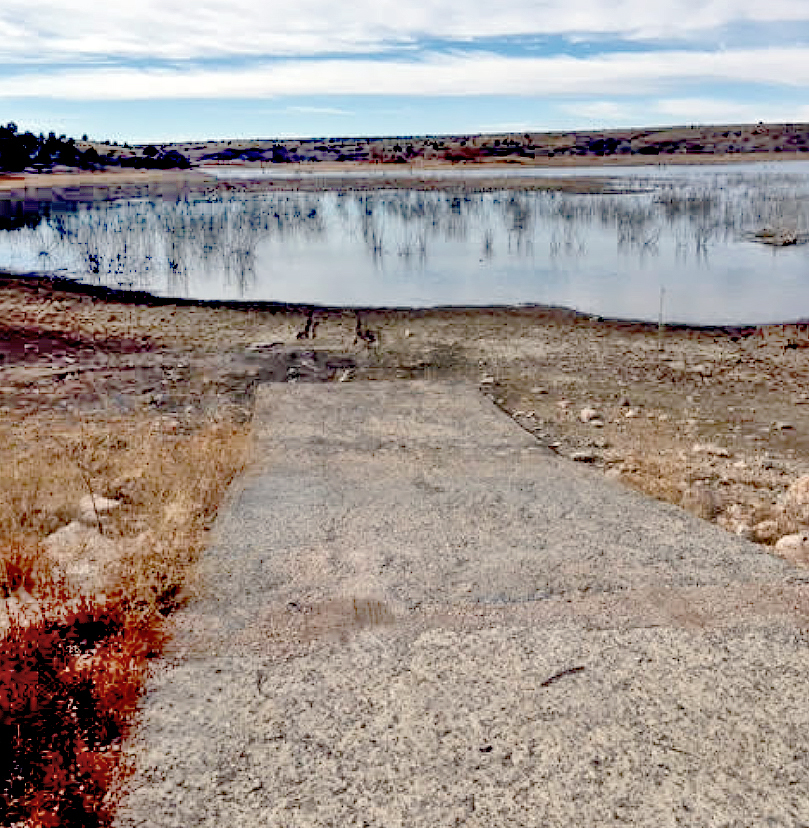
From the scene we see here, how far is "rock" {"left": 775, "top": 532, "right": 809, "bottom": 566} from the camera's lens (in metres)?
5.80

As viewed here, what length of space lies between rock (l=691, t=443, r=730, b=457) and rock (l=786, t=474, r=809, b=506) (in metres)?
1.48

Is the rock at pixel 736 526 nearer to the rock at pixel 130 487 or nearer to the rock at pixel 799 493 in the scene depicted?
the rock at pixel 799 493

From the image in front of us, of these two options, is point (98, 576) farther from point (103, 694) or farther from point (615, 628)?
point (615, 628)

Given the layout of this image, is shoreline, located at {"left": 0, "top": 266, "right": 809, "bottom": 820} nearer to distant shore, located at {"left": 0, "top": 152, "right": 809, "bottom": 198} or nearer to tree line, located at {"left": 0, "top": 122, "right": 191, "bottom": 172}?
distant shore, located at {"left": 0, "top": 152, "right": 809, "bottom": 198}

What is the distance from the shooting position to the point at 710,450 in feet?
28.9

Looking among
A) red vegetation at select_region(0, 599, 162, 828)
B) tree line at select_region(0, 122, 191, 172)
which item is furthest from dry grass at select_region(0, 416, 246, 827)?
tree line at select_region(0, 122, 191, 172)

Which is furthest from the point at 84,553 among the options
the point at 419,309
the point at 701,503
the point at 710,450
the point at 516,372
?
the point at 419,309

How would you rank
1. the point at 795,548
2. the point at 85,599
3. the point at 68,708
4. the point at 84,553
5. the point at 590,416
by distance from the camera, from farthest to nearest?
the point at 590,416, the point at 795,548, the point at 84,553, the point at 85,599, the point at 68,708

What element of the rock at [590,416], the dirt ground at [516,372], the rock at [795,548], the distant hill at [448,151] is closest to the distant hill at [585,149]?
the distant hill at [448,151]

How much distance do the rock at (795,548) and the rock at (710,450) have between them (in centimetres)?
255

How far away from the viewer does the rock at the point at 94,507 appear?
6.44 metres

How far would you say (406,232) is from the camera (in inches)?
1163

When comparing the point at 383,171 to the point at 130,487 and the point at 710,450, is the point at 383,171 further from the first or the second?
the point at 130,487

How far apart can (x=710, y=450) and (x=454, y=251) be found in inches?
680
